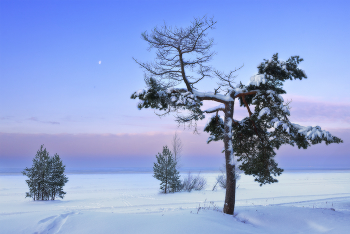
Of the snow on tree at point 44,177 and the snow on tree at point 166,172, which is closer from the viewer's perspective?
the snow on tree at point 44,177

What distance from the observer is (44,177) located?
61.5 ft

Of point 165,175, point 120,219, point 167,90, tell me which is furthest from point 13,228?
point 165,175

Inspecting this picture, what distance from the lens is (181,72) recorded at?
36.7ft

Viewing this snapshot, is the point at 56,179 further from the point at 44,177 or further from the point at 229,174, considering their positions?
the point at 229,174

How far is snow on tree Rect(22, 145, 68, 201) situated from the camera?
60.8ft

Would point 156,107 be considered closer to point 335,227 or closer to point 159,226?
point 159,226

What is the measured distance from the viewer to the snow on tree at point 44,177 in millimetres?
18547

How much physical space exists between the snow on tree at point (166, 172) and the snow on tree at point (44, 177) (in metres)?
8.48

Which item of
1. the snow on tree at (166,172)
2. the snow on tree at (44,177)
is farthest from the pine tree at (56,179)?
the snow on tree at (166,172)

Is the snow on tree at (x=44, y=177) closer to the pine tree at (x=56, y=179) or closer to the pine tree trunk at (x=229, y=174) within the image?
the pine tree at (x=56, y=179)

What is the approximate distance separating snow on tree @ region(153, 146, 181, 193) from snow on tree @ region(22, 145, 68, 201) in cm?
848

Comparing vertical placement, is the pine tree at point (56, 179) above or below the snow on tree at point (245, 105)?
below

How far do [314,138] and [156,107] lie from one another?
649 centimetres

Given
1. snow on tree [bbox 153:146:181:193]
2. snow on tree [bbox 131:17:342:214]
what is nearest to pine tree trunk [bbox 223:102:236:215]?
snow on tree [bbox 131:17:342:214]
